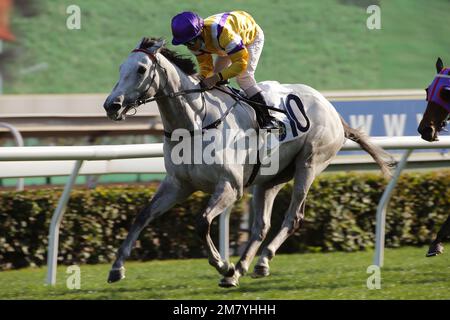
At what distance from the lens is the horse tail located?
5.54 metres

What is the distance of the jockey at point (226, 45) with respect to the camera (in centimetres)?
451

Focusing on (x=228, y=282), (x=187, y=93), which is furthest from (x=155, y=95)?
(x=228, y=282)

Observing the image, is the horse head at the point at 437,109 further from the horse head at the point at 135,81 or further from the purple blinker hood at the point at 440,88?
the horse head at the point at 135,81

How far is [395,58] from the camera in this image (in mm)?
14695

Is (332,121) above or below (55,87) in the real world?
above

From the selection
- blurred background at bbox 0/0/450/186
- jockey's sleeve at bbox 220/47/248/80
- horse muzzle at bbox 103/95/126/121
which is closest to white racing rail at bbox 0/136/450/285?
horse muzzle at bbox 103/95/126/121

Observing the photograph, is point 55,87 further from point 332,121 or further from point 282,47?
point 332,121

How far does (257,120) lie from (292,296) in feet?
2.98

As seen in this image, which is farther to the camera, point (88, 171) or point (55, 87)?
point (55, 87)

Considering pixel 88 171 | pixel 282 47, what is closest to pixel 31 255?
pixel 88 171

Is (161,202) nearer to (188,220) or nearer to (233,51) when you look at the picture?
(233,51)

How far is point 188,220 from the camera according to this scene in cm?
633

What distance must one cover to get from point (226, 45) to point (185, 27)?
0.22m
